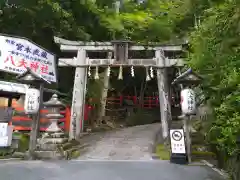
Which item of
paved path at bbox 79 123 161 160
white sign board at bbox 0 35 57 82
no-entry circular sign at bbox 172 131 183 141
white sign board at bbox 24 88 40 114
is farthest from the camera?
white sign board at bbox 0 35 57 82

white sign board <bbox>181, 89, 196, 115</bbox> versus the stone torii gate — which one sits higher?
the stone torii gate

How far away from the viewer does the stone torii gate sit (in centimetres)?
1384

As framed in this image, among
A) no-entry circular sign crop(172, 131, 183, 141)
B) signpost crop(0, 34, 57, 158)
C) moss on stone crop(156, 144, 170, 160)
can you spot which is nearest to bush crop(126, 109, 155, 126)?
signpost crop(0, 34, 57, 158)

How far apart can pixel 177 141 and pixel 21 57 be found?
764 centimetres

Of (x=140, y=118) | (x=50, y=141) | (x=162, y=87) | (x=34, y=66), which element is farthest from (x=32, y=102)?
(x=140, y=118)

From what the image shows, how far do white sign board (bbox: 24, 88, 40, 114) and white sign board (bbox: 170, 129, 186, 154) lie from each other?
4875 mm

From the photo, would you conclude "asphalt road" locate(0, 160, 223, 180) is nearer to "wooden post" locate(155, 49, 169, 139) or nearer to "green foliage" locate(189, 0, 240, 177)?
"green foliage" locate(189, 0, 240, 177)

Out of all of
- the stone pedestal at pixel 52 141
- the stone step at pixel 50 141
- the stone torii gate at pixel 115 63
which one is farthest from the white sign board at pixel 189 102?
the stone step at pixel 50 141

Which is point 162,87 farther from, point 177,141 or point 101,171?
point 101,171

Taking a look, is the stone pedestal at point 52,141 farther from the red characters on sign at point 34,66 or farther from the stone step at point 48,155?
the red characters on sign at point 34,66

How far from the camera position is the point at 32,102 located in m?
10.5

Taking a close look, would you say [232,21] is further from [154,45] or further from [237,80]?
[154,45]

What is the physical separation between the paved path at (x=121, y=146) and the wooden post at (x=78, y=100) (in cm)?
98

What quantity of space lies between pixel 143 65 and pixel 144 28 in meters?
4.26
